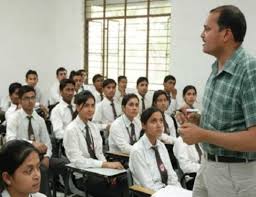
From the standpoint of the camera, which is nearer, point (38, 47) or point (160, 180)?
point (160, 180)

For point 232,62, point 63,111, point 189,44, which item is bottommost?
point 63,111

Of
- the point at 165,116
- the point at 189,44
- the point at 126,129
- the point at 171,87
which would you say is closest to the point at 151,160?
→ the point at 126,129

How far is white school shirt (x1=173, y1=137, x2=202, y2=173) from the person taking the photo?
131 inches

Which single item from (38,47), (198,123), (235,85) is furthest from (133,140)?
(38,47)

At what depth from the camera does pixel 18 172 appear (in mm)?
1729

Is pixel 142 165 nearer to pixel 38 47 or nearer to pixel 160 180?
pixel 160 180

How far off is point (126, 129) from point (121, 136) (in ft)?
0.47

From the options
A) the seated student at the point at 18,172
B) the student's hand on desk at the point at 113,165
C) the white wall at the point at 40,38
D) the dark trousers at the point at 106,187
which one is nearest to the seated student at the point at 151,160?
the student's hand on desk at the point at 113,165

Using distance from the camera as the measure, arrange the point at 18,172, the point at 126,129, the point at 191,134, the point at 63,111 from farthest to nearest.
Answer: the point at 63,111 < the point at 126,129 < the point at 18,172 < the point at 191,134

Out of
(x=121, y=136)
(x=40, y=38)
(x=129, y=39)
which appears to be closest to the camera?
(x=121, y=136)

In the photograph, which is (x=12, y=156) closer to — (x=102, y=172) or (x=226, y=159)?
(x=226, y=159)

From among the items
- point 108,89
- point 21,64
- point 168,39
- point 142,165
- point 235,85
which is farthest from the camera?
point 21,64

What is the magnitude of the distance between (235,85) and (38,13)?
6812mm

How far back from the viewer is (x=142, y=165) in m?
2.87
